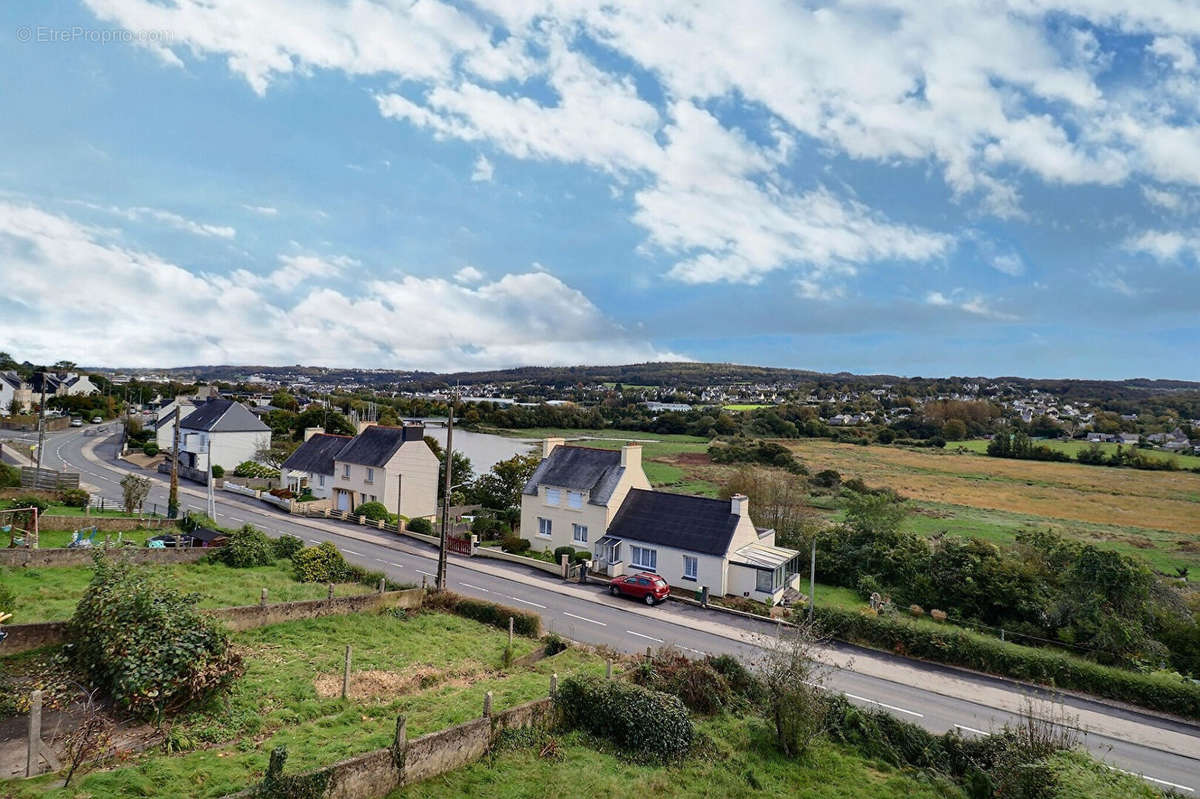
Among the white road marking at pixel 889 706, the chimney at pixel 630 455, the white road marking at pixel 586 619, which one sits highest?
the chimney at pixel 630 455

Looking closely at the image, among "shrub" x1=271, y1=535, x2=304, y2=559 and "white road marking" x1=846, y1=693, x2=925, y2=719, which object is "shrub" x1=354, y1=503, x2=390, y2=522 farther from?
"white road marking" x1=846, y1=693, x2=925, y2=719

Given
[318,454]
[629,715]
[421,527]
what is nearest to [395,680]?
[629,715]

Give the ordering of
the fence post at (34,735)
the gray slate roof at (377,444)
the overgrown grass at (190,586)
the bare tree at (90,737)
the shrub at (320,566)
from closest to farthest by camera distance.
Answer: the fence post at (34,735), the bare tree at (90,737), the overgrown grass at (190,586), the shrub at (320,566), the gray slate roof at (377,444)

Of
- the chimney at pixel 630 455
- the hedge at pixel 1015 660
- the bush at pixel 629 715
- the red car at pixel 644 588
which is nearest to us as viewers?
the bush at pixel 629 715

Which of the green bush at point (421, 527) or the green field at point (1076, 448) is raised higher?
the green field at point (1076, 448)

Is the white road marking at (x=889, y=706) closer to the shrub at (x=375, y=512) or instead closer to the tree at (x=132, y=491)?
the shrub at (x=375, y=512)

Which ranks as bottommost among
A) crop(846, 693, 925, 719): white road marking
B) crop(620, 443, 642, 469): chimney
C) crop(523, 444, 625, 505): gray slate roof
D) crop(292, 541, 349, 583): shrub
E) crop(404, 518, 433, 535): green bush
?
crop(846, 693, 925, 719): white road marking

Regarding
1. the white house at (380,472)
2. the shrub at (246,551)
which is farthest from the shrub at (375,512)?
the shrub at (246,551)

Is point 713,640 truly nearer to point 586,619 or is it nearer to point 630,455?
point 586,619

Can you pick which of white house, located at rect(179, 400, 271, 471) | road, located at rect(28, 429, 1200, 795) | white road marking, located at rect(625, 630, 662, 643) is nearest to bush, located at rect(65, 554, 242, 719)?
road, located at rect(28, 429, 1200, 795)
